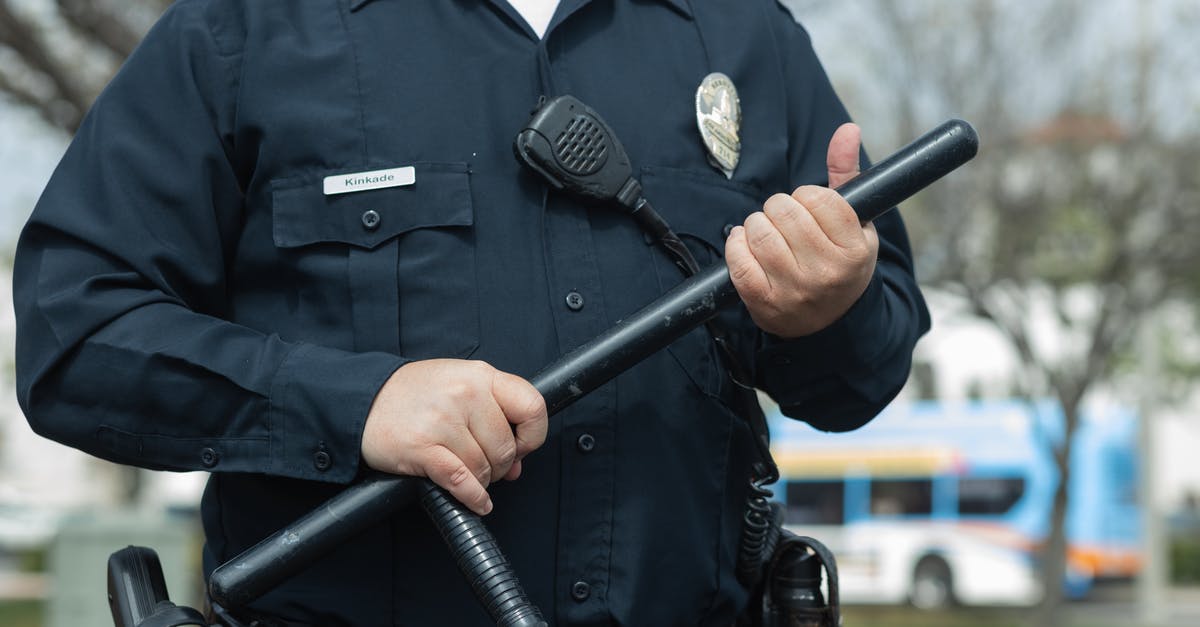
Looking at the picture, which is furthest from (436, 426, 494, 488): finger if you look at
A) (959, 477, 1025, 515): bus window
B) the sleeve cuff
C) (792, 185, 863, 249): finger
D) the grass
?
(959, 477, 1025, 515): bus window

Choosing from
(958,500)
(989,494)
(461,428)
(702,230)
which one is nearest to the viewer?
(461,428)

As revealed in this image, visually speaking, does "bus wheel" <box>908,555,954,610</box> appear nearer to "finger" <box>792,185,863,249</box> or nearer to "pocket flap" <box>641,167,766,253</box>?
"pocket flap" <box>641,167,766,253</box>

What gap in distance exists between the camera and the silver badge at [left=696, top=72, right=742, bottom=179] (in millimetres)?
1822

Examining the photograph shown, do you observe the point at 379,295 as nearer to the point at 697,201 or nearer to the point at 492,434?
the point at 492,434

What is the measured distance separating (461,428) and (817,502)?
2232cm

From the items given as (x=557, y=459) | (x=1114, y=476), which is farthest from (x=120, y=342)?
(x=1114, y=476)

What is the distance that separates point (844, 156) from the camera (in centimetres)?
171

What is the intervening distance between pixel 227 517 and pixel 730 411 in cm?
66

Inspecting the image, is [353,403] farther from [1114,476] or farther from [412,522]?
[1114,476]

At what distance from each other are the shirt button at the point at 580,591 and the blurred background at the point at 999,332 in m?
6.31

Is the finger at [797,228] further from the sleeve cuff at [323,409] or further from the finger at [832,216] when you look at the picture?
the sleeve cuff at [323,409]

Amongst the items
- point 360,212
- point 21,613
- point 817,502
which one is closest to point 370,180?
point 360,212

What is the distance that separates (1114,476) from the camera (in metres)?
22.7

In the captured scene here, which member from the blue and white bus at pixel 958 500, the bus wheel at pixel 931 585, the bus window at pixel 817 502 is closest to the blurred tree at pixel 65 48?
the blue and white bus at pixel 958 500
